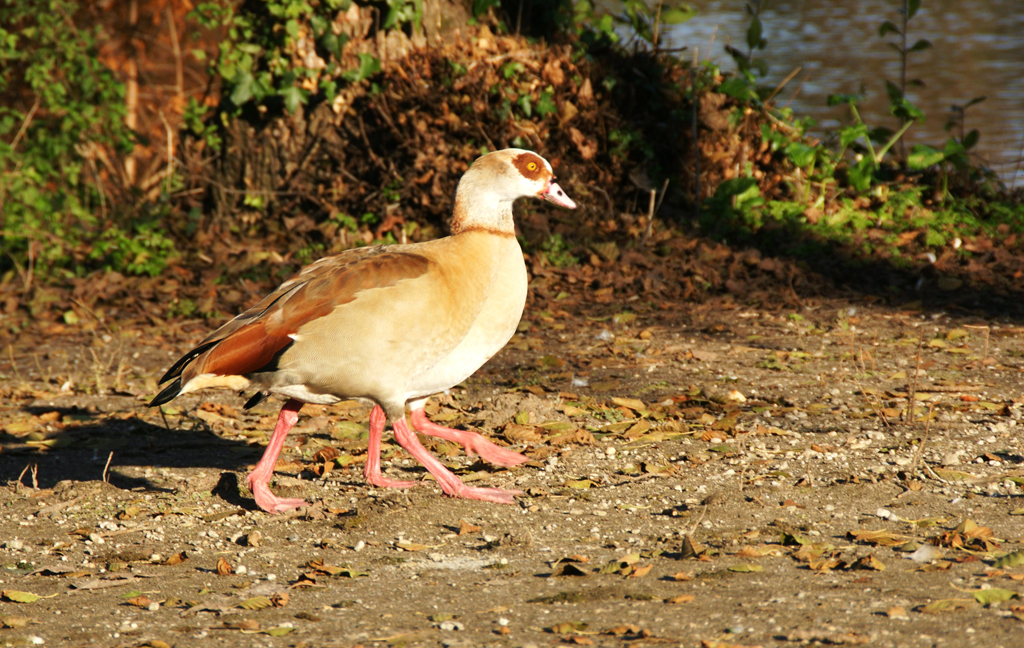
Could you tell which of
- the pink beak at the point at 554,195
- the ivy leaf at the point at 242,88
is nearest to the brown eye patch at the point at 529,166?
the pink beak at the point at 554,195

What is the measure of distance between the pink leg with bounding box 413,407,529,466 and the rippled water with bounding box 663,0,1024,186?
6054 millimetres

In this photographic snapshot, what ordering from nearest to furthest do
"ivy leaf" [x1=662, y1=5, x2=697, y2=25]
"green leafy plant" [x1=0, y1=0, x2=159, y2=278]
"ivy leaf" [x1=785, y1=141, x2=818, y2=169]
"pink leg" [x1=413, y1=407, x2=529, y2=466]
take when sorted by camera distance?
"pink leg" [x1=413, y1=407, x2=529, y2=466], "green leafy plant" [x1=0, y1=0, x2=159, y2=278], "ivy leaf" [x1=785, y1=141, x2=818, y2=169], "ivy leaf" [x1=662, y1=5, x2=697, y2=25]

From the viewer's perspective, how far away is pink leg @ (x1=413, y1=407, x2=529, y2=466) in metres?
4.85

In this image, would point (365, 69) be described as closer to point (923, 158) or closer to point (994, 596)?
point (923, 158)

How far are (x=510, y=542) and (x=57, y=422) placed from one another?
327 centimetres

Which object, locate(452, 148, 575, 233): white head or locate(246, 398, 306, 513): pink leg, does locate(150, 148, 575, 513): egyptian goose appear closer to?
locate(246, 398, 306, 513): pink leg

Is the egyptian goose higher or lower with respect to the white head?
lower

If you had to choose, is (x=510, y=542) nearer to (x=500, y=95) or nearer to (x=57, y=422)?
(x=57, y=422)

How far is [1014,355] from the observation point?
626 cm

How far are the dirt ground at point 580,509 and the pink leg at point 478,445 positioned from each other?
0.08 meters

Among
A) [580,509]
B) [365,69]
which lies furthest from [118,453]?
[365,69]

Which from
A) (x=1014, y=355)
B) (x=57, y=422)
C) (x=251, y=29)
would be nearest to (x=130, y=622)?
(x=57, y=422)

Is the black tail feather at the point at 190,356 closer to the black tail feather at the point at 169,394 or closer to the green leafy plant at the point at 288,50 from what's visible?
the black tail feather at the point at 169,394

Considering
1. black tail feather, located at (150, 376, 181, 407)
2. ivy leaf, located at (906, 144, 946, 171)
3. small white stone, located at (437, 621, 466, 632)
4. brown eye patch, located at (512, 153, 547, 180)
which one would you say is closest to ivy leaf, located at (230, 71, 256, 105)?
brown eye patch, located at (512, 153, 547, 180)
